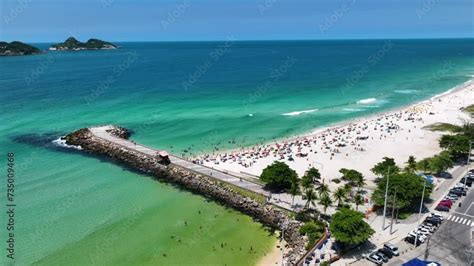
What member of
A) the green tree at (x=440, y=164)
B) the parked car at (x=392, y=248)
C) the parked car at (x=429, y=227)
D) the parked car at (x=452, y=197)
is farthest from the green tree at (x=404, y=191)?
the green tree at (x=440, y=164)

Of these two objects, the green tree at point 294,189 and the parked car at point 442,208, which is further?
the green tree at point 294,189

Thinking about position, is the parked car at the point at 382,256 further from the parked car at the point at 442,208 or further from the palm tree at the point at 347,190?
the parked car at the point at 442,208

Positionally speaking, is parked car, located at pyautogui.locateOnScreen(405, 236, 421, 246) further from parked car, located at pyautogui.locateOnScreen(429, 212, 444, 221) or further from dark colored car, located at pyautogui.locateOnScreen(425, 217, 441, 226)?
parked car, located at pyautogui.locateOnScreen(429, 212, 444, 221)

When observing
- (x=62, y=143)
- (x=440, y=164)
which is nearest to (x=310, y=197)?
(x=440, y=164)

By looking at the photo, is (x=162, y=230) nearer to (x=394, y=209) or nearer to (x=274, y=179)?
(x=274, y=179)

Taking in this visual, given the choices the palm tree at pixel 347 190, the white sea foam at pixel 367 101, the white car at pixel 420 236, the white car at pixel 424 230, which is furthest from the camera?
the white sea foam at pixel 367 101

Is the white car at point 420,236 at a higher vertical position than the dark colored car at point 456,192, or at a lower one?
lower

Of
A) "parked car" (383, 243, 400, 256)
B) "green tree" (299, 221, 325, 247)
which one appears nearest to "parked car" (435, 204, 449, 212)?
"parked car" (383, 243, 400, 256)
